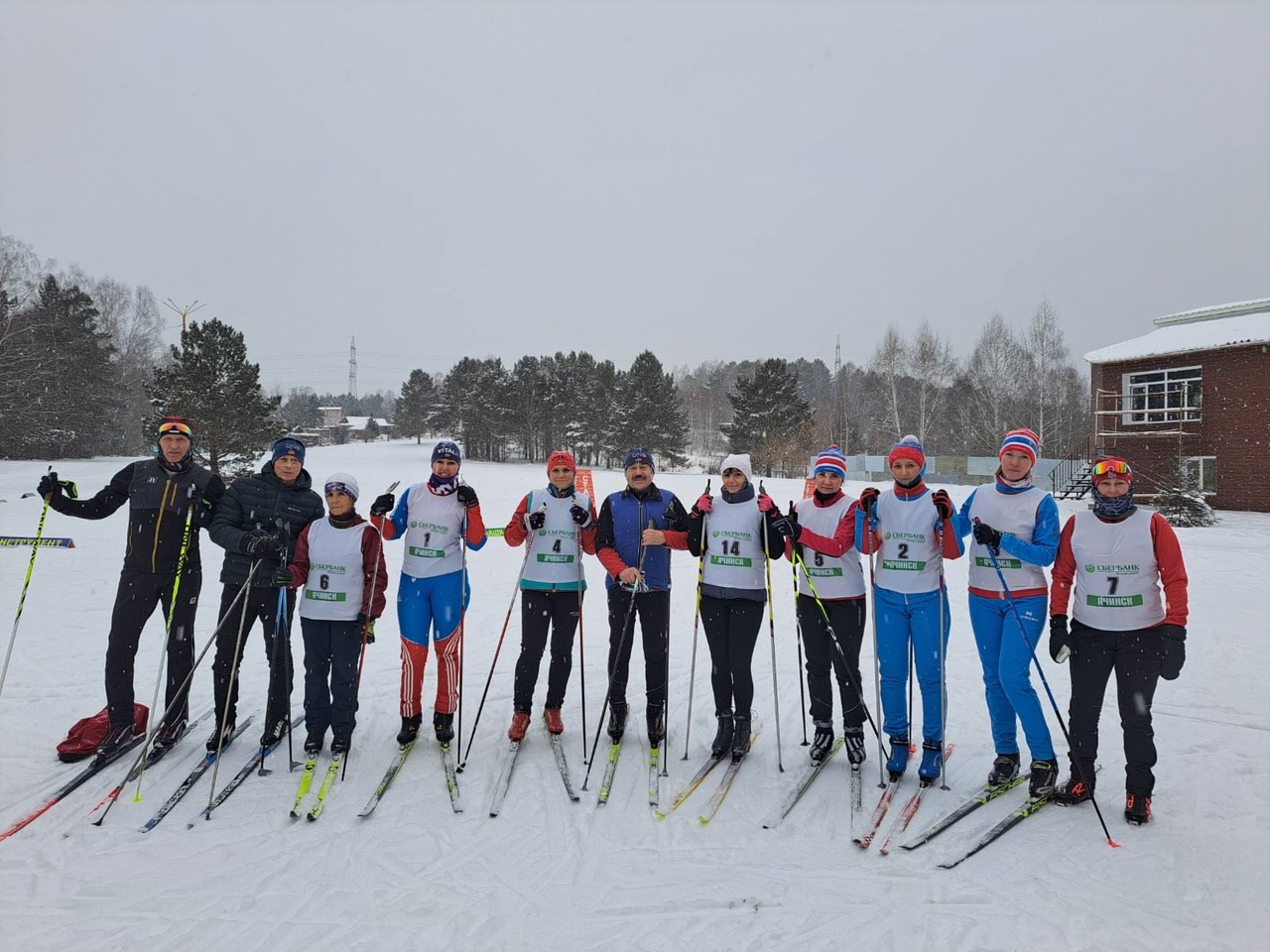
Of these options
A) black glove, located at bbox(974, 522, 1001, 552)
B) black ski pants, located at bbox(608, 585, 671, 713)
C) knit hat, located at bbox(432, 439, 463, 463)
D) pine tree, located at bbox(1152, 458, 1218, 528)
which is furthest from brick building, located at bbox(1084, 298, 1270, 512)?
knit hat, located at bbox(432, 439, 463, 463)

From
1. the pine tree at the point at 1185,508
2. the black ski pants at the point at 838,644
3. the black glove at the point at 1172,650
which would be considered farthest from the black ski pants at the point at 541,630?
the pine tree at the point at 1185,508

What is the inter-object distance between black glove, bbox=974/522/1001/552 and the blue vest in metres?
1.82

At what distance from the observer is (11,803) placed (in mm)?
3545

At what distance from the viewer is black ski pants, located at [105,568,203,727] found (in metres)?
4.10

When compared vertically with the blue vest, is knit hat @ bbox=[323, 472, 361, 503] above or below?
above

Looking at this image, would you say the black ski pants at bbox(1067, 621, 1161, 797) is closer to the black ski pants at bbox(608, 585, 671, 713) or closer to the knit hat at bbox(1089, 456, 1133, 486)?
the knit hat at bbox(1089, 456, 1133, 486)

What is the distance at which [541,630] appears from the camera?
173 inches

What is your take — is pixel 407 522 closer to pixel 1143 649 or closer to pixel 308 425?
pixel 1143 649

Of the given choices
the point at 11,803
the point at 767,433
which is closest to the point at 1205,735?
the point at 11,803

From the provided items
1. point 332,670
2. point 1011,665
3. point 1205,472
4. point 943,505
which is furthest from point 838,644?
point 1205,472

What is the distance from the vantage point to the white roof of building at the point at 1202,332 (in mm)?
18609

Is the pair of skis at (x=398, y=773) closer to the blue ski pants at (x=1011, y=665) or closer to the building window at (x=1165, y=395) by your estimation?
the blue ski pants at (x=1011, y=665)

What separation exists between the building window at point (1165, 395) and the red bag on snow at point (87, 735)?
23.1m

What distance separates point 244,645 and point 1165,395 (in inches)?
978
